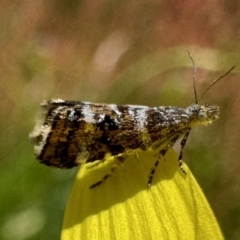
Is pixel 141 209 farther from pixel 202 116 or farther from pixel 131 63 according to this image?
pixel 131 63

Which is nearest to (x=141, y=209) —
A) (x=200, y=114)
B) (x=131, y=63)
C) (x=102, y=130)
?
(x=102, y=130)

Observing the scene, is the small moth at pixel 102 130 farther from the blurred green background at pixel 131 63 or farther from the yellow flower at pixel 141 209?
the blurred green background at pixel 131 63

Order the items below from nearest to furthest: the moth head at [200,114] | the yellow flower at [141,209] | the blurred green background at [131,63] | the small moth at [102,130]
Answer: the yellow flower at [141,209] < the small moth at [102,130] < the moth head at [200,114] < the blurred green background at [131,63]

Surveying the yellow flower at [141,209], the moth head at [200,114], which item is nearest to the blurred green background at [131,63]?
the moth head at [200,114]

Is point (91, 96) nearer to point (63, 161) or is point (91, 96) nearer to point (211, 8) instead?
point (211, 8)

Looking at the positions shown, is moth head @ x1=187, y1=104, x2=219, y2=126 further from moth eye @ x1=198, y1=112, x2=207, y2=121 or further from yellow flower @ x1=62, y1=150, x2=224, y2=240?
yellow flower @ x1=62, y1=150, x2=224, y2=240

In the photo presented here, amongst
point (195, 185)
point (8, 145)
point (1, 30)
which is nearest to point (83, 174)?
point (195, 185)
